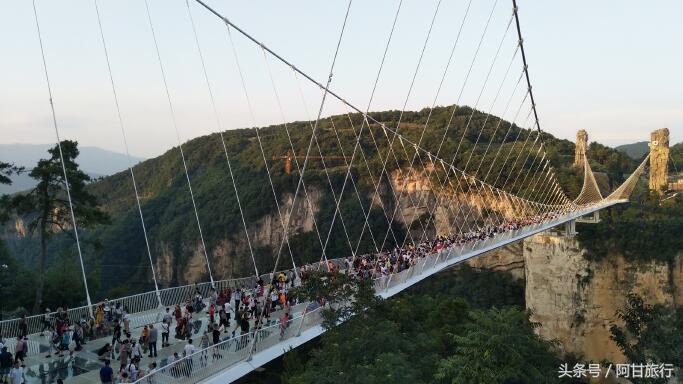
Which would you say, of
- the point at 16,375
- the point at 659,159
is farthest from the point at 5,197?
the point at 659,159

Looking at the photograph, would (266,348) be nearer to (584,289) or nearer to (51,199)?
(51,199)

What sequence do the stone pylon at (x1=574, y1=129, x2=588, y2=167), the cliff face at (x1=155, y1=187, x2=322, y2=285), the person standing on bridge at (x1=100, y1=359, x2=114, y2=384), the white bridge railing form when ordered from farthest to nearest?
the cliff face at (x1=155, y1=187, x2=322, y2=285) → the stone pylon at (x1=574, y1=129, x2=588, y2=167) → the white bridge railing → the person standing on bridge at (x1=100, y1=359, x2=114, y2=384)

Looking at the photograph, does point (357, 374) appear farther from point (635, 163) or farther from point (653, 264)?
point (635, 163)

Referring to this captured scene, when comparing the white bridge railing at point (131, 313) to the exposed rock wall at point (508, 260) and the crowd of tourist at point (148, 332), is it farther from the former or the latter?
the exposed rock wall at point (508, 260)

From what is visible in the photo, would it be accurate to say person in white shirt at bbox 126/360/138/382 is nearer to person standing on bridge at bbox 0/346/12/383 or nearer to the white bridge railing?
person standing on bridge at bbox 0/346/12/383

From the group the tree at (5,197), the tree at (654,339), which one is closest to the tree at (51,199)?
the tree at (5,197)

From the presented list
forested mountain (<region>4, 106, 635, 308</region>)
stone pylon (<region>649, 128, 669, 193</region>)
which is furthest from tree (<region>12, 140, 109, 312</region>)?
stone pylon (<region>649, 128, 669, 193</region>)

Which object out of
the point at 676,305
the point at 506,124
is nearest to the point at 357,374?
the point at 676,305
